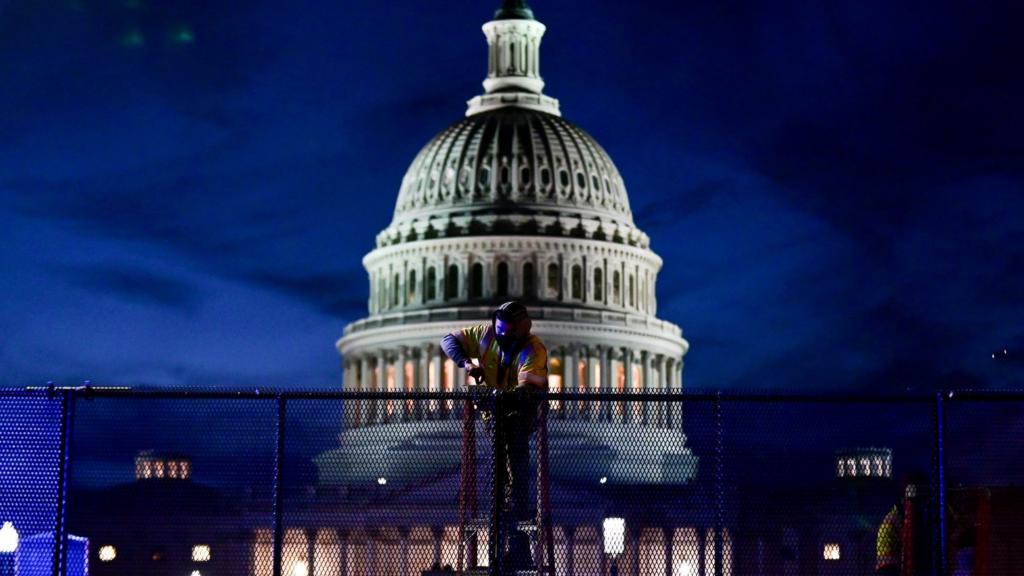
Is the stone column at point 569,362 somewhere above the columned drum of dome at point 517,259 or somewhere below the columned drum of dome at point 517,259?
below

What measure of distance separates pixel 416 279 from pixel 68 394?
114805 mm

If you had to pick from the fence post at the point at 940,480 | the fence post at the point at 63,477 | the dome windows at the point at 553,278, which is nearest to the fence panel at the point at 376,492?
the fence post at the point at 63,477

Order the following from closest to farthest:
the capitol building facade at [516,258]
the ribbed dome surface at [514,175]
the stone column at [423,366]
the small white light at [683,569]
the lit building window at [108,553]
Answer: the lit building window at [108,553]
the small white light at [683,569]
the stone column at [423,366]
the capitol building facade at [516,258]
the ribbed dome surface at [514,175]

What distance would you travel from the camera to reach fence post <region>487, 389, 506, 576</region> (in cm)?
2009

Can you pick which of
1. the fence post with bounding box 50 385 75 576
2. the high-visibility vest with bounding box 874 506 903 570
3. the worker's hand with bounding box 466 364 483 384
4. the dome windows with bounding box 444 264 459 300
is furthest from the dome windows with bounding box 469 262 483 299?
the high-visibility vest with bounding box 874 506 903 570

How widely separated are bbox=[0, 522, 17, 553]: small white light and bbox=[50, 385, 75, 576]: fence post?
102cm

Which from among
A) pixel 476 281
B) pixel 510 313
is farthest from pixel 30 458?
pixel 476 281

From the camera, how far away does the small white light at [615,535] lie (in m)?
23.7

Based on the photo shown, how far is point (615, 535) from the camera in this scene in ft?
78.3

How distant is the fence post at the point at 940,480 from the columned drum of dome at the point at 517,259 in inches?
4259

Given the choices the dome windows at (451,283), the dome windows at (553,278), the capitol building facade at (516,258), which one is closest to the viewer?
the capitol building facade at (516,258)

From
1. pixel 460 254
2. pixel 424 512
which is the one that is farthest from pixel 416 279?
pixel 424 512

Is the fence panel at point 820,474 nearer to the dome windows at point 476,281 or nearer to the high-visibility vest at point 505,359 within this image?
the high-visibility vest at point 505,359

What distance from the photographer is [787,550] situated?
2342 cm
